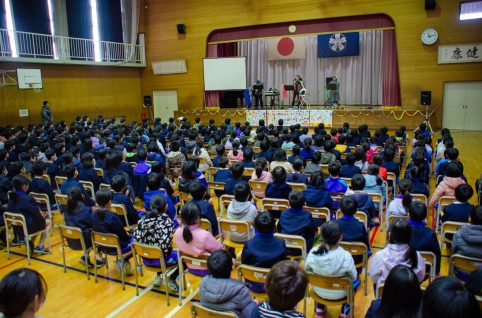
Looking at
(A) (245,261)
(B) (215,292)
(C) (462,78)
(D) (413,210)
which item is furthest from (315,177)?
(C) (462,78)

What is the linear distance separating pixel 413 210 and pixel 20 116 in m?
15.9

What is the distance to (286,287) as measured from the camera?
208 cm

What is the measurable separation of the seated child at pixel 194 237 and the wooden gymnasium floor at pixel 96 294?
682mm

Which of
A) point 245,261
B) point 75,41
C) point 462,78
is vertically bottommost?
point 245,261

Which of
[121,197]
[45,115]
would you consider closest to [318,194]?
[121,197]

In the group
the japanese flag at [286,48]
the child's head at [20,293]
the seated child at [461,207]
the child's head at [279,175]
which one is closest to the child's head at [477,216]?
the seated child at [461,207]

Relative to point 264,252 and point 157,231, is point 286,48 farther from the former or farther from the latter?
point 264,252

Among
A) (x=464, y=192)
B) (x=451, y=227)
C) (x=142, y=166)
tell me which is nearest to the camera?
(x=451, y=227)

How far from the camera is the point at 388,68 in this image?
16047mm

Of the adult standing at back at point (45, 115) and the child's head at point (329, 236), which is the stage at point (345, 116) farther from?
the child's head at point (329, 236)

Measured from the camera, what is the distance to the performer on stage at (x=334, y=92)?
1647 cm

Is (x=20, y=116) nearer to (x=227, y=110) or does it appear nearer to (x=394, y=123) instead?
(x=227, y=110)

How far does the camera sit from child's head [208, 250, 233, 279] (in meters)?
2.71

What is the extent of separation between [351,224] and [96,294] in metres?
3.01
